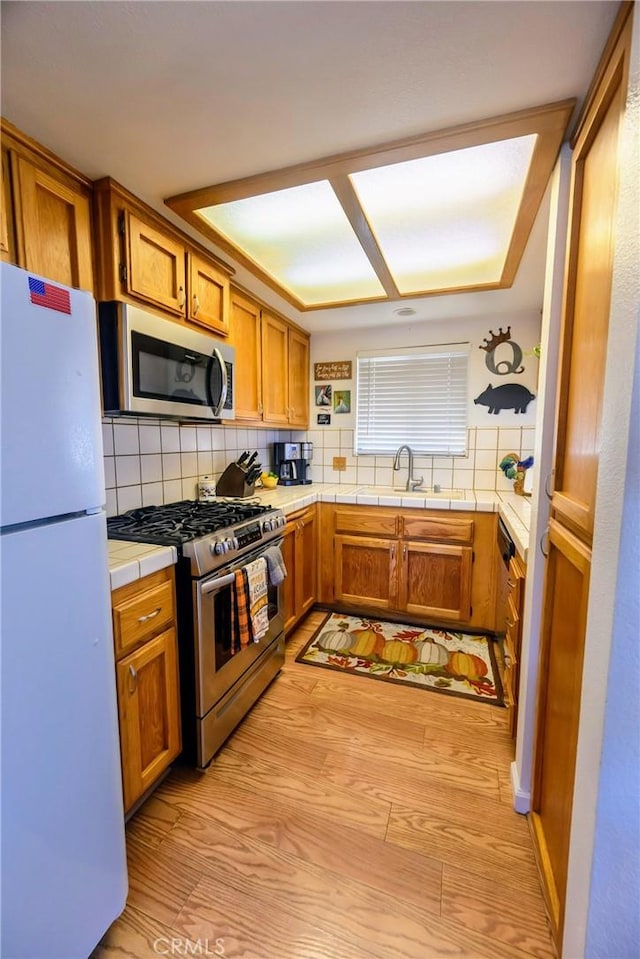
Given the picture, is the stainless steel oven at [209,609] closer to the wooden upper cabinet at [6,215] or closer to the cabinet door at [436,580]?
the wooden upper cabinet at [6,215]

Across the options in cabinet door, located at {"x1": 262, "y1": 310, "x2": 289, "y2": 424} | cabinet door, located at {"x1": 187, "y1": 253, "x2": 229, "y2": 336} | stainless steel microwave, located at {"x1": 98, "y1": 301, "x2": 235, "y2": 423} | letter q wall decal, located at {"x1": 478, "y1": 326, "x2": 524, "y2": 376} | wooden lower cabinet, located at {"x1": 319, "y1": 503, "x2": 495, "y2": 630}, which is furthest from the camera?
letter q wall decal, located at {"x1": 478, "y1": 326, "x2": 524, "y2": 376}

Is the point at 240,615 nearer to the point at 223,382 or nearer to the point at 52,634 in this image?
the point at 52,634

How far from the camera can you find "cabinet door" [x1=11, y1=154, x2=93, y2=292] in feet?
3.71

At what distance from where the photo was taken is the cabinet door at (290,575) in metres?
2.26

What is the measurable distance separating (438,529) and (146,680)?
1842 mm

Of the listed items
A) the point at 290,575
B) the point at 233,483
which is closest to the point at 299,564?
the point at 290,575

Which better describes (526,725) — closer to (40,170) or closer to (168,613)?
(168,613)

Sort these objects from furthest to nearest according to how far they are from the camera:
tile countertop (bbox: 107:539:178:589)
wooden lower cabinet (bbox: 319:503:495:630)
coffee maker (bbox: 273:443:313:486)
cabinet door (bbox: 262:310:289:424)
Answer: coffee maker (bbox: 273:443:313:486) < cabinet door (bbox: 262:310:289:424) < wooden lower cabinet (bbox: 319:503:495:630) < tile countertop (bbox: 107:539:178:589)

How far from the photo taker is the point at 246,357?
7.65 ft

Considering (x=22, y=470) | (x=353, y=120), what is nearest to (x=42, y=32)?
(x=353, y=120)

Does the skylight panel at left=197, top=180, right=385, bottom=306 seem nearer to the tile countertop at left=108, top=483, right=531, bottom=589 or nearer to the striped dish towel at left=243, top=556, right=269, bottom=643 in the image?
the tile countertop at left=108, top=483, right=531, bottom=589

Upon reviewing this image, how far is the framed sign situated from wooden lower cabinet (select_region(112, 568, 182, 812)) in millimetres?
2280

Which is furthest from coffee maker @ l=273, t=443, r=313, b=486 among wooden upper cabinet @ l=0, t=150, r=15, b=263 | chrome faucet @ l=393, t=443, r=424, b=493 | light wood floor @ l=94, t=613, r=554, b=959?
wooden upper cabinet @ l=0, t=150, r=15, b=263

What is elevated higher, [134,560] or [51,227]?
[51,227]
